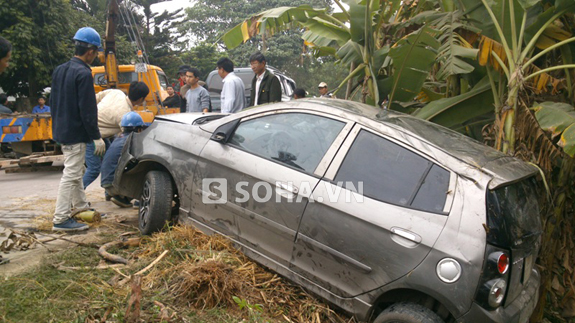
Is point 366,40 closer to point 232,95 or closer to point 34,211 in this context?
point 232,95

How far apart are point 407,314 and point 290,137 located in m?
1.55

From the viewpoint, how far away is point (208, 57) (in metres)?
33.0

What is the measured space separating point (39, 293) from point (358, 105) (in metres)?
2.79

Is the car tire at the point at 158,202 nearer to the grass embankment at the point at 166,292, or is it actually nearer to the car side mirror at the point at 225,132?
the grass embankment at the point at 166,292

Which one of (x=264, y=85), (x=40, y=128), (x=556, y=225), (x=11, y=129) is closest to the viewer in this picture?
(x=556, y=225)

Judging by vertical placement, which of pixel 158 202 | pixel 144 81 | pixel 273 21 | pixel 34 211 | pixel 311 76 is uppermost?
pixel 273 21

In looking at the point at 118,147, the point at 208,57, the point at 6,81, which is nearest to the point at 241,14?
the point at 208,57

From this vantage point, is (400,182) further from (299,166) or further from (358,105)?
(358,105)

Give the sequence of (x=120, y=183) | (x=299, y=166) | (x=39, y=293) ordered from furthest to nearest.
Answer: (x=120, y=183) → (x=299, y=166) → (x=39, y=293)

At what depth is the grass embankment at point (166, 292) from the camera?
2875 mm

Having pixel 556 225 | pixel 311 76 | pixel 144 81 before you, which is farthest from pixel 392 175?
pixel 311 76

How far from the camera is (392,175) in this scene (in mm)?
2957

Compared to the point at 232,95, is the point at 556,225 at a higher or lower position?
lower

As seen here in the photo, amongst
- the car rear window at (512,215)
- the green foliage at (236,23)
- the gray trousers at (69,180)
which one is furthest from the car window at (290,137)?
the green foliage at (236,23)
